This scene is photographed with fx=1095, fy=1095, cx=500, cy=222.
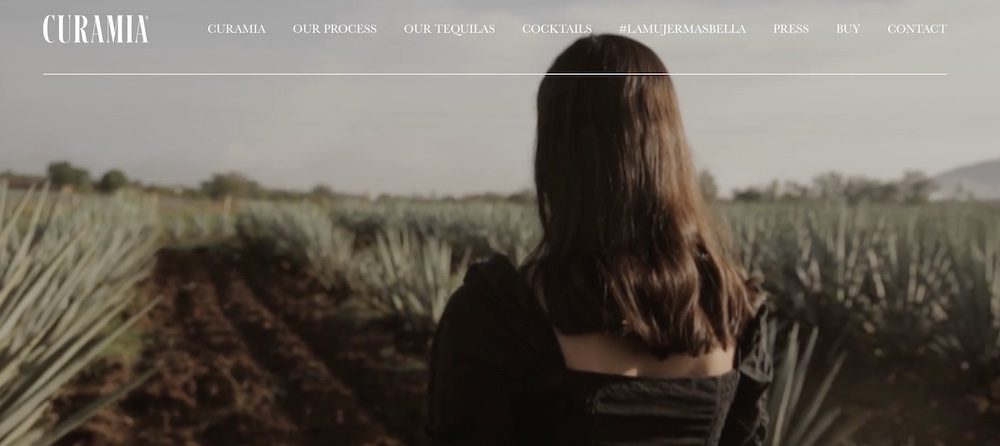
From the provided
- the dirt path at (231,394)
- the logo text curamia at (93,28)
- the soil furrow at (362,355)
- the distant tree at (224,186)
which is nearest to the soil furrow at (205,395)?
the dirt path at (231,394)

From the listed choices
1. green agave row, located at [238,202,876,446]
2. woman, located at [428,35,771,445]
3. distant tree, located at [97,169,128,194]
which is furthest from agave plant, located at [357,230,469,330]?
woman, located at [428,35,771,445]

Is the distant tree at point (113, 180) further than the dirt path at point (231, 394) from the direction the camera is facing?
Yes

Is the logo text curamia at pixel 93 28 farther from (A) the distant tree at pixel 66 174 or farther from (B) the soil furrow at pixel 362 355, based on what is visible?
(B) the soil furrow at pixel 362 355

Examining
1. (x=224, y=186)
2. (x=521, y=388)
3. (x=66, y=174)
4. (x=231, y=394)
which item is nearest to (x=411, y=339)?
(x=231, y=394)

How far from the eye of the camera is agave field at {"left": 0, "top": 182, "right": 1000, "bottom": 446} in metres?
2.62

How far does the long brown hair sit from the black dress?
0.03 meters

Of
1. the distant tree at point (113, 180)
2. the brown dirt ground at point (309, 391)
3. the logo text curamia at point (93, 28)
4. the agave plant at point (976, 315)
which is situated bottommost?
the brown dirt ground at point (309, 391)

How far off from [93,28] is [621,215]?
4.29 ft

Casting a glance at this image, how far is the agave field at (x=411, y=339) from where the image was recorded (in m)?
2.62

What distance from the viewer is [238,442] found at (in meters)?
2.63

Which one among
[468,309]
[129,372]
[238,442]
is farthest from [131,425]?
[468,309]

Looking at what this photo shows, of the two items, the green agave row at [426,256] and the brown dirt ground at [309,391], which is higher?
the green agave row at [426,256]

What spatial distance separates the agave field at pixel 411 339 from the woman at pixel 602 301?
72cm

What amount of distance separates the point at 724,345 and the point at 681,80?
103 cm
